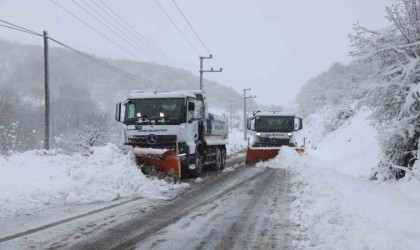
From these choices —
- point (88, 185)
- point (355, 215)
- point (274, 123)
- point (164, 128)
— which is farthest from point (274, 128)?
A: point (355, 215)

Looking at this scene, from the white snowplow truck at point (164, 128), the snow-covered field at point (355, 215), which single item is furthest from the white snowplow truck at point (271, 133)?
the snow-covered field at point (355, 215)

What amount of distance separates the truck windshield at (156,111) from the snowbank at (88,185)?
1749 mm

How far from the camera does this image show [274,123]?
22.9 metres

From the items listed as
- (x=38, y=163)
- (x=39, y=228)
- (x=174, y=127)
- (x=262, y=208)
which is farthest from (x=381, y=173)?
(x=38, y=163)

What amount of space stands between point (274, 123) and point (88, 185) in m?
14.4

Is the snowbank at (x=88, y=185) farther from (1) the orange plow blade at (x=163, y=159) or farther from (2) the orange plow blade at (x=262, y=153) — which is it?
(2) the orange plow blade at (x=262, y=153)

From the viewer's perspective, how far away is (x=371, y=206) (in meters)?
7.15

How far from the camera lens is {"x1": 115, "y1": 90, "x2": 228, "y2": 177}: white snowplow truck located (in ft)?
41.0

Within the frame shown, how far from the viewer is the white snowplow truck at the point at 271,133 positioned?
22.1 meters

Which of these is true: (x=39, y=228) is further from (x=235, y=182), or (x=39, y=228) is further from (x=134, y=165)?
(x=235, y=182)

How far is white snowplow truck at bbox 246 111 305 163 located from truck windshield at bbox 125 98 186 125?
29.1 feet

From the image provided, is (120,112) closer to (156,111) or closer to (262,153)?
(156,111)

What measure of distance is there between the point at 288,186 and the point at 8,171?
891 cm

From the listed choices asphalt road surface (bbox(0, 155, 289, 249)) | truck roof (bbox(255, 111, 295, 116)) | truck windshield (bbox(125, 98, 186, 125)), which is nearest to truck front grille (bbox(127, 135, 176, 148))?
truck windshield (bbox(125, 98, 186, 125))
